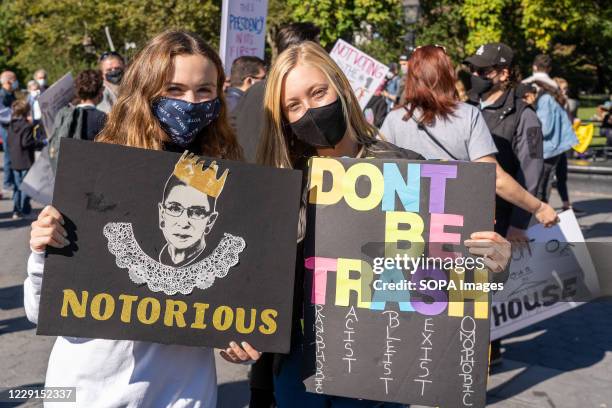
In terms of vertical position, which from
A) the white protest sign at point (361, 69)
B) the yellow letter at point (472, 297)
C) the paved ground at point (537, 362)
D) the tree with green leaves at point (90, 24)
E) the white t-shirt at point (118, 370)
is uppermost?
the tree with green leaves at point (90, 24)

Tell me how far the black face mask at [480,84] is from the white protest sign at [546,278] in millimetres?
1048

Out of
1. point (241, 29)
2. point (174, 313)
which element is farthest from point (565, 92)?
point (174, 313)

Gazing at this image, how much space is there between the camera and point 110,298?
1.92 meters

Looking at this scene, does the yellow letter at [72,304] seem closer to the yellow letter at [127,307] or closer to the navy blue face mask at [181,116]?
the yellow letter at [127,307]

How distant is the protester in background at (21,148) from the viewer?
10.6m

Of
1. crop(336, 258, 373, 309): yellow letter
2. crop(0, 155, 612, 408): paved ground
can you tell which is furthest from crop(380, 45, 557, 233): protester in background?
crop(336, 258, 373, 309): yellow letter

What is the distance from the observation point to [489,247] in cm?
203

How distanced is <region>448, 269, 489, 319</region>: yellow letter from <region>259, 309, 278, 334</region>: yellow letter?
20.1 inches

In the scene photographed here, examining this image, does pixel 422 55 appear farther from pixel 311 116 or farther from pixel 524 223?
pixel 311 116

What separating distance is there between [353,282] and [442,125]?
6.34 ft

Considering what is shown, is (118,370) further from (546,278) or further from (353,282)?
(546,278)

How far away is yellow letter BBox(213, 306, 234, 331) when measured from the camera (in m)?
1.96

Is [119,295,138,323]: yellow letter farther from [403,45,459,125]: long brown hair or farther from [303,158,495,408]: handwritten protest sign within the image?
[403,45,459,125]: long brown hair

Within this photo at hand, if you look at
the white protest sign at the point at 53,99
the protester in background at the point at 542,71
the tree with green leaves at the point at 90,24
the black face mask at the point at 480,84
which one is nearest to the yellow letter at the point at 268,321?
the black face mask at the point at 480,84
